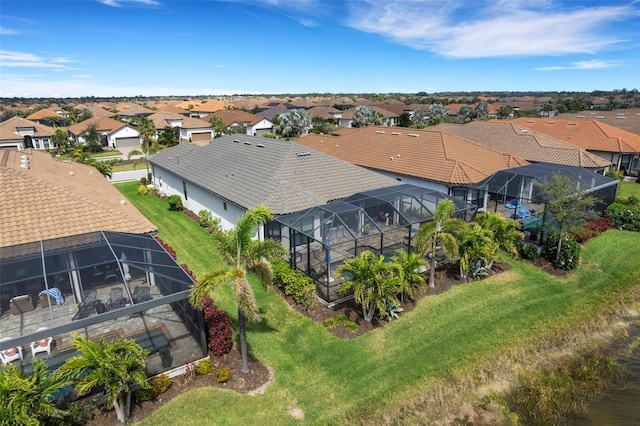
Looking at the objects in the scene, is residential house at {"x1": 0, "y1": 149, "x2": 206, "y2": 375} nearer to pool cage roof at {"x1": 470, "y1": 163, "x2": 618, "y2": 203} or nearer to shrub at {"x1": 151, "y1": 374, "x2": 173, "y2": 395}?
shrub at {"x1": 151, "y1": 374, "x2": 173, "y2": 395}

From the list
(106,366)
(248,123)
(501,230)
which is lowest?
(106,366)

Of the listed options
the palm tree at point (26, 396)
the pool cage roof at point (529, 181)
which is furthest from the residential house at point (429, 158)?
the palm tree at point (26, 396)

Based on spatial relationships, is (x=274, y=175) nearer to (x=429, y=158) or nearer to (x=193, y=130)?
(x=429, y=158)

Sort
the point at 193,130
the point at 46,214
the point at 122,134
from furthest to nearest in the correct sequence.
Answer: the point at 193,130 < the point at 122,134 < the point at 46,214

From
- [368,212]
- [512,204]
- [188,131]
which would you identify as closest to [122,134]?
[188,131]

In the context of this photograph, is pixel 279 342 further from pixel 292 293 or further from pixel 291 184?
pixel 291 184

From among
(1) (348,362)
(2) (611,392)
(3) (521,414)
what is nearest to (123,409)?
(1) (348,362)

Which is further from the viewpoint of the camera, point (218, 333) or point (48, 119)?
point (48, 119)
